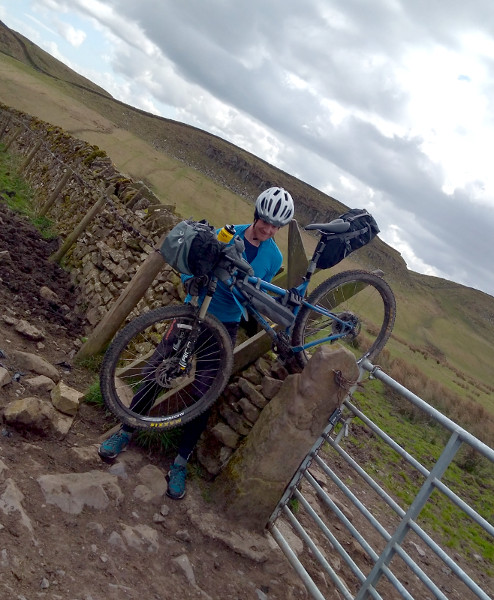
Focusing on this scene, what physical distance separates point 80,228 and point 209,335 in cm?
617

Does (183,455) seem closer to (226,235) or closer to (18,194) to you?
(226,235)

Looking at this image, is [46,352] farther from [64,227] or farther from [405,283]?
[405,283]

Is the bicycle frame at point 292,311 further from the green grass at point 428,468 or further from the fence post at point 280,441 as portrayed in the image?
the green grass at point 428,468

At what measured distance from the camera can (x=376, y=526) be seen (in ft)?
12.2

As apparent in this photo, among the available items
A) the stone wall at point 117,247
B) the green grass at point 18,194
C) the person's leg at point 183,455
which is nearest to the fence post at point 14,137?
the green grass at point 18,194

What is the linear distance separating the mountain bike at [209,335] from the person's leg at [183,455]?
142 mm

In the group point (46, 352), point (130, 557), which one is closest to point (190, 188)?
point (46, 352)

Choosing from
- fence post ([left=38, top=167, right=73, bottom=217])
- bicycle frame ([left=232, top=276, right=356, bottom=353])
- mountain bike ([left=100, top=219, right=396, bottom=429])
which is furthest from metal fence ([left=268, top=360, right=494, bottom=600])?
fence post ([left=38, top=167, right=73, bottom=217])

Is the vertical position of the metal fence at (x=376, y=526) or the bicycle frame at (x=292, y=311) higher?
the bicycle frame at (x=292, y=311)

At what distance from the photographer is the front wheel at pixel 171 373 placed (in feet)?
13.5

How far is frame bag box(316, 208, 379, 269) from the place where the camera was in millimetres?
4980

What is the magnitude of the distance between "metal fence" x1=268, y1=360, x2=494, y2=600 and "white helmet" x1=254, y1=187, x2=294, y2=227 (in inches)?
58.2

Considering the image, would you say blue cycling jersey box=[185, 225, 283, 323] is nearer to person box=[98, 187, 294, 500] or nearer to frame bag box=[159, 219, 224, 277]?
person box=[98, 187, 294, 500]

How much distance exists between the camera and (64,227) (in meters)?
11.5
